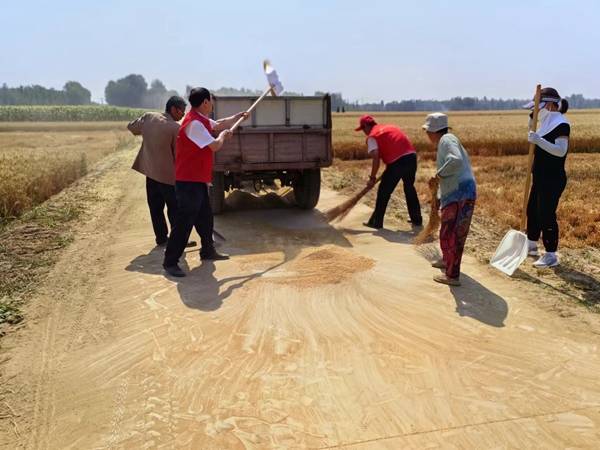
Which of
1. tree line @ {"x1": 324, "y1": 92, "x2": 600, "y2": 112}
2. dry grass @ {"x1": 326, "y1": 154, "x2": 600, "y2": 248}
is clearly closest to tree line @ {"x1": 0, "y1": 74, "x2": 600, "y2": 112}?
tree line @ {"x1": 324, "y1": 92, "x2": 600, "y2": 112}

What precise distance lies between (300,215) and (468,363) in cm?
534

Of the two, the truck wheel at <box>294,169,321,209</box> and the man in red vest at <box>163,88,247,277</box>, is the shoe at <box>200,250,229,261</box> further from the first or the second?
the truck wheel at <box>294,169,321,209</box>

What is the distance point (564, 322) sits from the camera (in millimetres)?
4508

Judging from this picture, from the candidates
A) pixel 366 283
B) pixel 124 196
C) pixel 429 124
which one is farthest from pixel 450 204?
pixel 124 196

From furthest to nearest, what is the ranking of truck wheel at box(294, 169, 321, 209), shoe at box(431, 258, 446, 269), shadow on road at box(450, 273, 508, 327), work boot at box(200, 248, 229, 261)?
truck wheel at box(294, 169, 321, 209), work boot at box(200, 248, 229, 261), shoe at box(431, 258, 446, 269), shadow on road at box(450, 273, 508, 327)

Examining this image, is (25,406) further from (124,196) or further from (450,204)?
(124,196)

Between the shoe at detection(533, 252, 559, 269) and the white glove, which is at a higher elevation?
the white glove

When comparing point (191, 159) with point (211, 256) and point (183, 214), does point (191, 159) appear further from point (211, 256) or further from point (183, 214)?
point (211, 256)

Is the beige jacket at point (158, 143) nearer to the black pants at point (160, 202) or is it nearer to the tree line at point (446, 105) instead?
the black pants at point (160, 202)

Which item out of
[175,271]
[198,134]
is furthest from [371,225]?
[198,134]

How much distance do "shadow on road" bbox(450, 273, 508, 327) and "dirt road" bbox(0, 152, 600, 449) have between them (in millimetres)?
22

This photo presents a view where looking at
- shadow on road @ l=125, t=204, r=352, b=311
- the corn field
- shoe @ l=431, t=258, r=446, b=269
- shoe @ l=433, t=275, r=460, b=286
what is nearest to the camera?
shadow on road @ l=125, t=204, r=352, b=311

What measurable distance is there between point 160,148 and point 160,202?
0.76 meters

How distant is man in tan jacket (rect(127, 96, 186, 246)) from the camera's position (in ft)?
20.7
